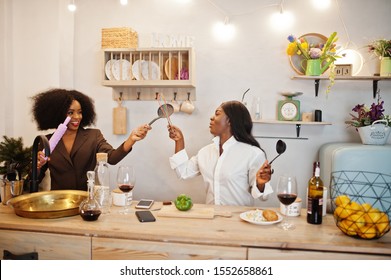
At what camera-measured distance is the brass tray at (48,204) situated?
154cm

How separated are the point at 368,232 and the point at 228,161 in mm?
1056

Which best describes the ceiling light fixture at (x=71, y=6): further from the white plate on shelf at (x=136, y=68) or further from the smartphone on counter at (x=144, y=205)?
the smartphone on counter at (x=144, y=205)

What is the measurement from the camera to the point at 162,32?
3.09m

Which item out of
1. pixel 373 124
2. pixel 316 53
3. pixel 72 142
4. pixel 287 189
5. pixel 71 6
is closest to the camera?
pixel 287 189

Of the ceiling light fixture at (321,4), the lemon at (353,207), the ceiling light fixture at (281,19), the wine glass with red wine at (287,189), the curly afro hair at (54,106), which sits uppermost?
the ceiling light fixture at (321,4)

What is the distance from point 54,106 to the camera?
2424 mm

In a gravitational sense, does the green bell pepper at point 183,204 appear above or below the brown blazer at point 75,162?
below

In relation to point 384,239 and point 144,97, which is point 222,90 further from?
point 384,239

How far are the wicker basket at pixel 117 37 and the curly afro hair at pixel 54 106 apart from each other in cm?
59

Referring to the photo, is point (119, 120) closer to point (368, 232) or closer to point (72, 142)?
point (72, 142)

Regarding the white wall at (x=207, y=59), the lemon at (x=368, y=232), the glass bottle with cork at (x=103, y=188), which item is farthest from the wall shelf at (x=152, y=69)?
the lemon at (x=368, y=232)

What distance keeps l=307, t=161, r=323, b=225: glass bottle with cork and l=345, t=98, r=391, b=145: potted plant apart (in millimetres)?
1324

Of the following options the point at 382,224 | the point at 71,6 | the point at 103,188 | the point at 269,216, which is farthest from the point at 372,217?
the point at 71,6

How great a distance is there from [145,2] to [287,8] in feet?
3.98
